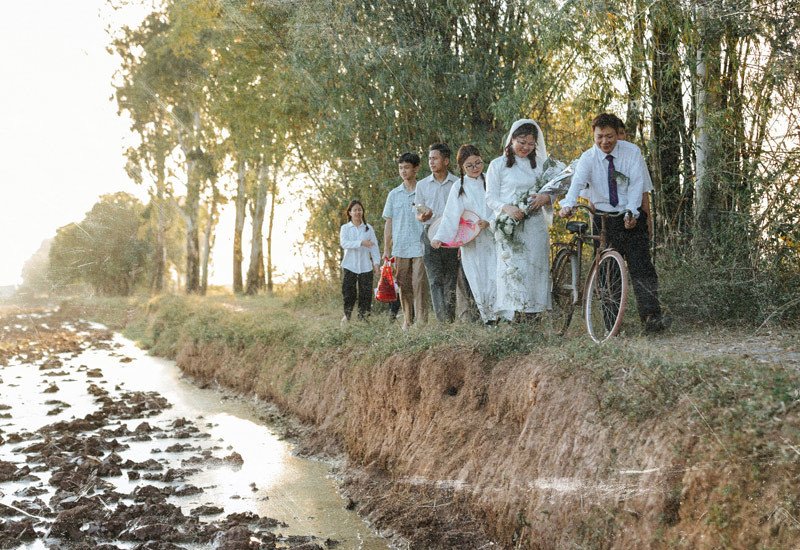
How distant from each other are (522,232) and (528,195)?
331mm

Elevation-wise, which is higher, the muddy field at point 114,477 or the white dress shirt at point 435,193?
the white dress shirt at point 435,193

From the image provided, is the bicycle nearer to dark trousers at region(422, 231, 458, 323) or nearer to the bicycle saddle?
the bicycle saddle

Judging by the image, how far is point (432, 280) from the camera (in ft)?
30.1

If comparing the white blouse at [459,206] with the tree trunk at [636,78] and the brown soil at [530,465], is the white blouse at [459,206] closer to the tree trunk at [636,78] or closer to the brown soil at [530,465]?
the brown soil at [530,465]

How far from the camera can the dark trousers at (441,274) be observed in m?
9.12

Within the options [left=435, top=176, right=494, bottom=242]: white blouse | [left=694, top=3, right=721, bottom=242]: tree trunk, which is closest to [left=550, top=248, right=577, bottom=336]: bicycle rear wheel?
[left=435, top=176, right=494, bottom=242]: white blouse

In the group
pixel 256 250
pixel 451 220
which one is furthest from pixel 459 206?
pixel 256 250

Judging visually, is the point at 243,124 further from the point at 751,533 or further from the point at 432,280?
the point at 751,533

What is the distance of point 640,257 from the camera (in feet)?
24.6

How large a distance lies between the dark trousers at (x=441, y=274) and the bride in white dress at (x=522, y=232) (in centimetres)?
124

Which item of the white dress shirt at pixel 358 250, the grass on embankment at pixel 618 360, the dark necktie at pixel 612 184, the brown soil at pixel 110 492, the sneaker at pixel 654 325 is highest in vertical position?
the dark necktie at pixel 612 184

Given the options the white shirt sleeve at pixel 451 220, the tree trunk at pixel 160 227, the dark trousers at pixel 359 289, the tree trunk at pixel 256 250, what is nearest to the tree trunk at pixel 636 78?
the white shirt sleeve at pixel 451 220

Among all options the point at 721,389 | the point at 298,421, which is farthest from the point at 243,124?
the point at 721,389

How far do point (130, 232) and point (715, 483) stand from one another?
35080 mm
